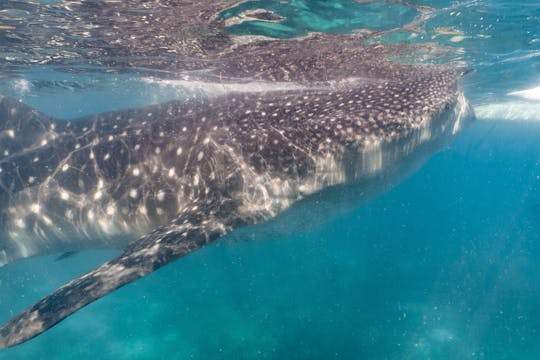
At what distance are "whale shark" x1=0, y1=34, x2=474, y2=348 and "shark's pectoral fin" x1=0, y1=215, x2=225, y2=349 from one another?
5 cm

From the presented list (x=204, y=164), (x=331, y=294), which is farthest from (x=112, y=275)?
(x=331, y=294)

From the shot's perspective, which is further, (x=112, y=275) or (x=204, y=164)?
(x=204, y=164)

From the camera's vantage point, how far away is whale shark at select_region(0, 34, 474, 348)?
249 inches

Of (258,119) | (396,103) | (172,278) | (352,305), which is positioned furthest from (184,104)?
(172,278)

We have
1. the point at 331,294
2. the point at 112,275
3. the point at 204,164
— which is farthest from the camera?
the point at 331,294

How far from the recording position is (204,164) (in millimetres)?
6723

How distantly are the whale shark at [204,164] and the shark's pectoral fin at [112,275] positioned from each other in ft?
0.17

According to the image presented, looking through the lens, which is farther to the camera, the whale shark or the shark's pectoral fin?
the whale shark

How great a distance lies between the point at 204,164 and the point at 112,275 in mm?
2896

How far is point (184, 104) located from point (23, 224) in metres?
4.42

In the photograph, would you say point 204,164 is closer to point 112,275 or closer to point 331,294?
point 112,275

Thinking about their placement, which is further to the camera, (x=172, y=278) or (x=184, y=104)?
(x=172, y=278)

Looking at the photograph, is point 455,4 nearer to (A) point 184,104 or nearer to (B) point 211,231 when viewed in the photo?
(A) point 184,104

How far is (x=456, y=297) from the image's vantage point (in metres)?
15.5
